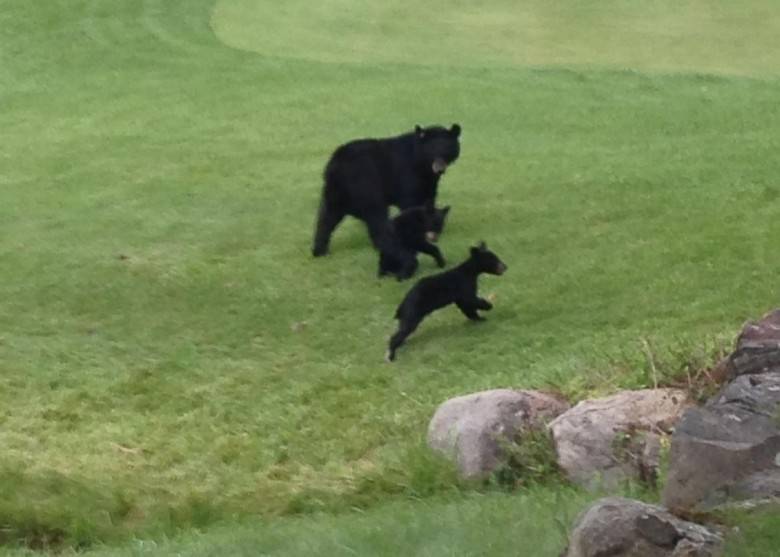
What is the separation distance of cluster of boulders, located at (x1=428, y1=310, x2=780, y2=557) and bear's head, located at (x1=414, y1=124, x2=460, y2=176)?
3.25 metres

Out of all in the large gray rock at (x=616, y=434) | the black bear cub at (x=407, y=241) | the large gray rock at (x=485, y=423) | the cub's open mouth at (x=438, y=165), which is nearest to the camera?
the large gray rock at (x=616, y=434)

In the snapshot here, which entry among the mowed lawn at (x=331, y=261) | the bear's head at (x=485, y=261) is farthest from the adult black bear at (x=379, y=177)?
the bear's head at (x=485, y=261)

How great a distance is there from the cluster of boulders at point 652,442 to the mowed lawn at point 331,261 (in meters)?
0.17

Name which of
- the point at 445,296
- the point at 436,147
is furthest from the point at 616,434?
the point at 436,147

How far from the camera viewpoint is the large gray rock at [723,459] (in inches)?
149

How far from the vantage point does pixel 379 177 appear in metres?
9.34

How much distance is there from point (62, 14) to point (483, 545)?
15227mm

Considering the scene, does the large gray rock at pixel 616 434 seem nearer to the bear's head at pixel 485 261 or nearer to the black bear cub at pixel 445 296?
the black bear cub at pixel 445 296

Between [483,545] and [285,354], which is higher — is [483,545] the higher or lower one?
the higher one

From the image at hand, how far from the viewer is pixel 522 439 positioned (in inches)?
232

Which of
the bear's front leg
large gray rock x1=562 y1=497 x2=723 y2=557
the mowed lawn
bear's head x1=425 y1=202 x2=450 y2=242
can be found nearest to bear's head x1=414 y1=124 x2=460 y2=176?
bear's head x1=425 y1=202 x2=450 y2=242

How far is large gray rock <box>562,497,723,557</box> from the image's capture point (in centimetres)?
339

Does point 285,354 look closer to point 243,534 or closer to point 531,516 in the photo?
point 243,534

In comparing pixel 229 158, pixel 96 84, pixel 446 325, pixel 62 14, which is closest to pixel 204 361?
pixel 446 325
